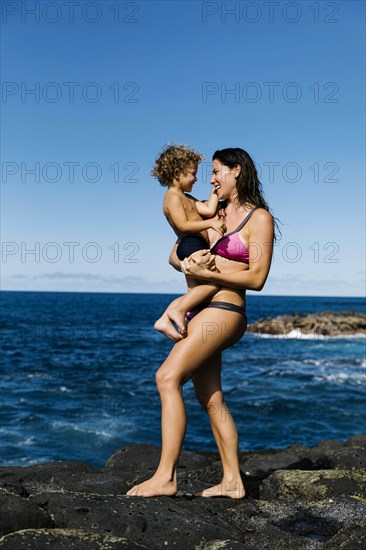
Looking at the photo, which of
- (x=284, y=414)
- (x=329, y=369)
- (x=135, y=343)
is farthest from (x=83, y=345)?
(x=284, y=414)

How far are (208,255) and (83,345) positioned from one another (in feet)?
131

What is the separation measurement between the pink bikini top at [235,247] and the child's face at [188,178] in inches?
22.2

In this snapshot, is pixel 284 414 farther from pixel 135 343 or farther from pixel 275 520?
pixel 135 343

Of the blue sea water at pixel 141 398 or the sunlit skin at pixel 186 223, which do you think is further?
the blue sea water at pixel 141 398

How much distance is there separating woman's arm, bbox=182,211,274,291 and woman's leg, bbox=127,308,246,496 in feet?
0.90

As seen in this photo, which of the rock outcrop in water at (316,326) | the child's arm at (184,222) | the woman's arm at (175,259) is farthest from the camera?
the rock outcrop in water at (316,326)

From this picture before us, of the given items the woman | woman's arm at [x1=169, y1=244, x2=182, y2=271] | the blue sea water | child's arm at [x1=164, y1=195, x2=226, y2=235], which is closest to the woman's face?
the woman

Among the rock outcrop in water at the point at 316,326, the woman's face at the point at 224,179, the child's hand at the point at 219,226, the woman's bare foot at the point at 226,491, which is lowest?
the rock outcrop in water at the point at 316,326

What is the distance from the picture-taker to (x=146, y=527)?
4477mm

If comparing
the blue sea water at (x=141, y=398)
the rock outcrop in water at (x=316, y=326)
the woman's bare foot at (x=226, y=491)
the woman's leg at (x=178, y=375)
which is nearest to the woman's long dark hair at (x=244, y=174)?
the woman's leg at (x=178, y=375)

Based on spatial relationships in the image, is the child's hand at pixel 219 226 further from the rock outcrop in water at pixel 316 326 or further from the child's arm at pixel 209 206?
the rock outcrop in water at pixel 316 326

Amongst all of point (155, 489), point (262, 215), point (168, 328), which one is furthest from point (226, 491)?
point (262, 215)

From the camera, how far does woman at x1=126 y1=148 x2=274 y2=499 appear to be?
5293 mm

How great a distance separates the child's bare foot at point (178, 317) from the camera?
17.7 ft
